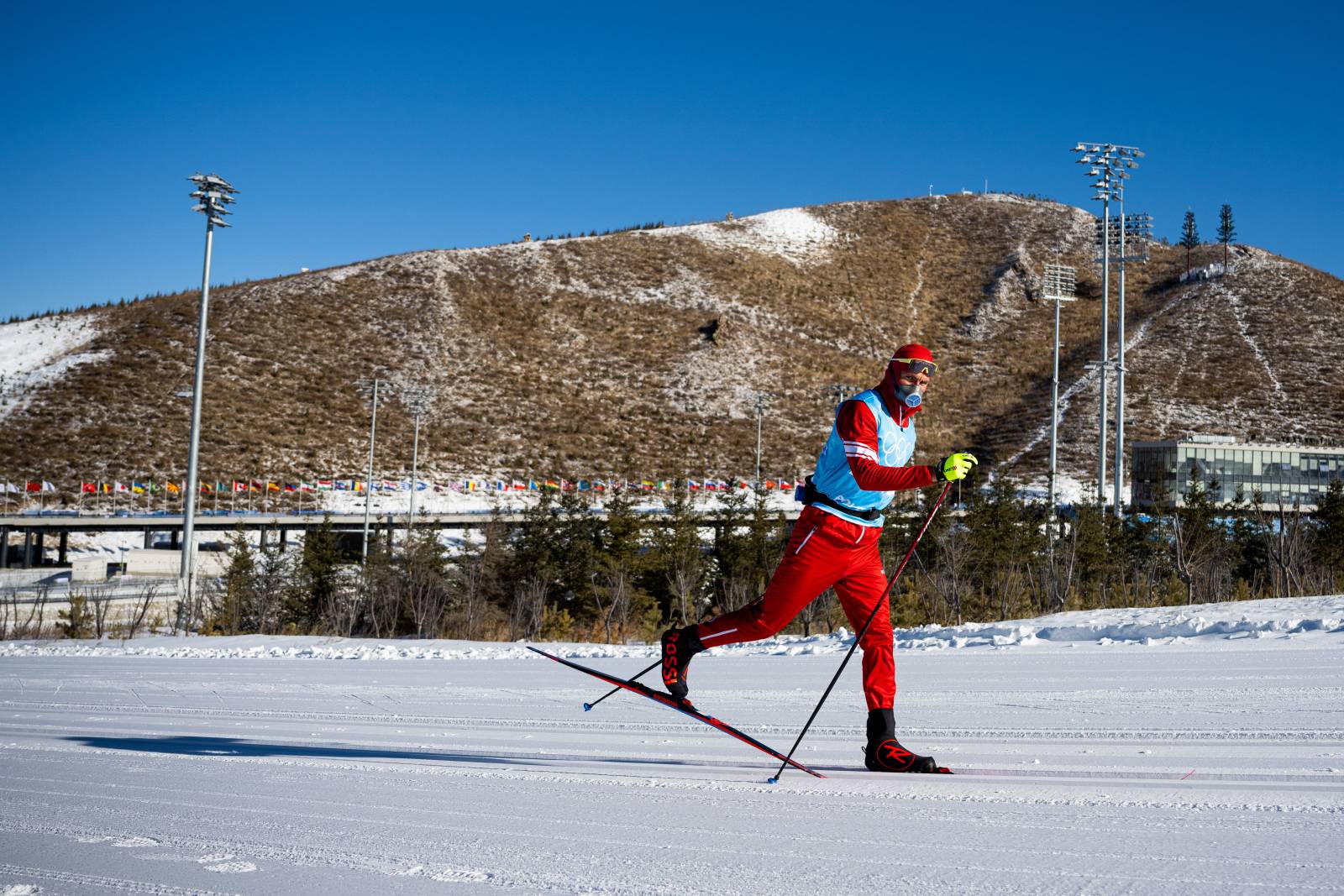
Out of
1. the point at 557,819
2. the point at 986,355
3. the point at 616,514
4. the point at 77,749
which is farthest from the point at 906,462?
the point at 986,355

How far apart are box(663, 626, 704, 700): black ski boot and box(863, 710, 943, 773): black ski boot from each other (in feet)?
3.02

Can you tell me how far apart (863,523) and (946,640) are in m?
4.66

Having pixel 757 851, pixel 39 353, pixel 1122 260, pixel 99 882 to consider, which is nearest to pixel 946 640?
pixel 757 851

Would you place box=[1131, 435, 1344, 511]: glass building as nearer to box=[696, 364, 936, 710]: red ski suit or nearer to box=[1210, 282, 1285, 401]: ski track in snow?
box=[1210, 282, 1285, 401]: ski track in snow

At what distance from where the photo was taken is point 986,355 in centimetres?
9338

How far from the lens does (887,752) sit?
423 cm

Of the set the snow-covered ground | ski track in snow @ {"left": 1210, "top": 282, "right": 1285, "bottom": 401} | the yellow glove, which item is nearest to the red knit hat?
the yellow glove

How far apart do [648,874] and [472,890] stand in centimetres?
47

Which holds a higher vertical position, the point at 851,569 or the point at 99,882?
the point at 851,569

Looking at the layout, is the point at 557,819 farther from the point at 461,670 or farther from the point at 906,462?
the point at 461,670

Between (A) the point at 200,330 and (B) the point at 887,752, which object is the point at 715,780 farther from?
(A) the point at 200,330

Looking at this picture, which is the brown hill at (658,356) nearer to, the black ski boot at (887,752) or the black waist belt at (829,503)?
the black waist belt at (829,503)

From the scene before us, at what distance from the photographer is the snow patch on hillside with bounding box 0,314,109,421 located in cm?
6706

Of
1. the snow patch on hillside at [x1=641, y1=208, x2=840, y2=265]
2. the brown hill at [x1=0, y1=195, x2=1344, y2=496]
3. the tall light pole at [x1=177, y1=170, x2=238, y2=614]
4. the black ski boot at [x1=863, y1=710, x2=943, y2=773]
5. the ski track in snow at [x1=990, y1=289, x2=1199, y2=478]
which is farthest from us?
the snow patch on hillside at [x1=641, y1=208, x2=840, y2=265]
